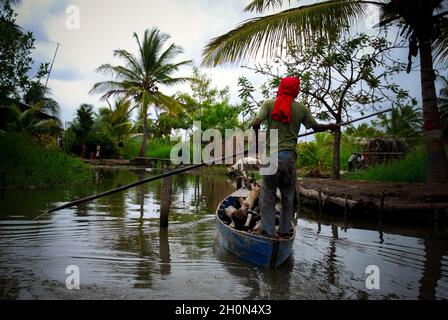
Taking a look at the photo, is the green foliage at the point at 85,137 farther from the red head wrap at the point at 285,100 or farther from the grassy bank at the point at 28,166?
the red head wrap at the point at 285,100

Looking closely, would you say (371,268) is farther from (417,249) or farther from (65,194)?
(65,194)

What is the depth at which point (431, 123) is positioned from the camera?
8906mm

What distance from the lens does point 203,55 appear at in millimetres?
9859

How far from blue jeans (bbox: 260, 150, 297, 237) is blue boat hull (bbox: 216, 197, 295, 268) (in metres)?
0.21

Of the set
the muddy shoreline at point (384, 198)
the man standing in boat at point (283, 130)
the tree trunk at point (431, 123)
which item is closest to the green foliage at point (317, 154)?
the muddy shoreline at point (384, 198)

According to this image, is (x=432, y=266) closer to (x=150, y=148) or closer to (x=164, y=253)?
(x=164, y=253)

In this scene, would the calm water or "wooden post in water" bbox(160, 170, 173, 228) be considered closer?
the calm water

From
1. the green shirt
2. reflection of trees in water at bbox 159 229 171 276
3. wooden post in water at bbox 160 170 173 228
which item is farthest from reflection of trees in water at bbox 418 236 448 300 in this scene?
wooden post in water at bbox 160 170 173 228

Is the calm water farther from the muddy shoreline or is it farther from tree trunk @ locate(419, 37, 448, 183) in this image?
tree trunk @ locate(419, 37, 448, 183)

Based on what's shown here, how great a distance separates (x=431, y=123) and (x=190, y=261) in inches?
259

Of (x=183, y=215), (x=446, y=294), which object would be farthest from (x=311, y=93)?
(x=446, y=294)

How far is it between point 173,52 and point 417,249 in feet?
77.7

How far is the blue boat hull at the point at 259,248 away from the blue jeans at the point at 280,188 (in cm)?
21

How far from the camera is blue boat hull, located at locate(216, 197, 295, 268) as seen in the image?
4.58m
